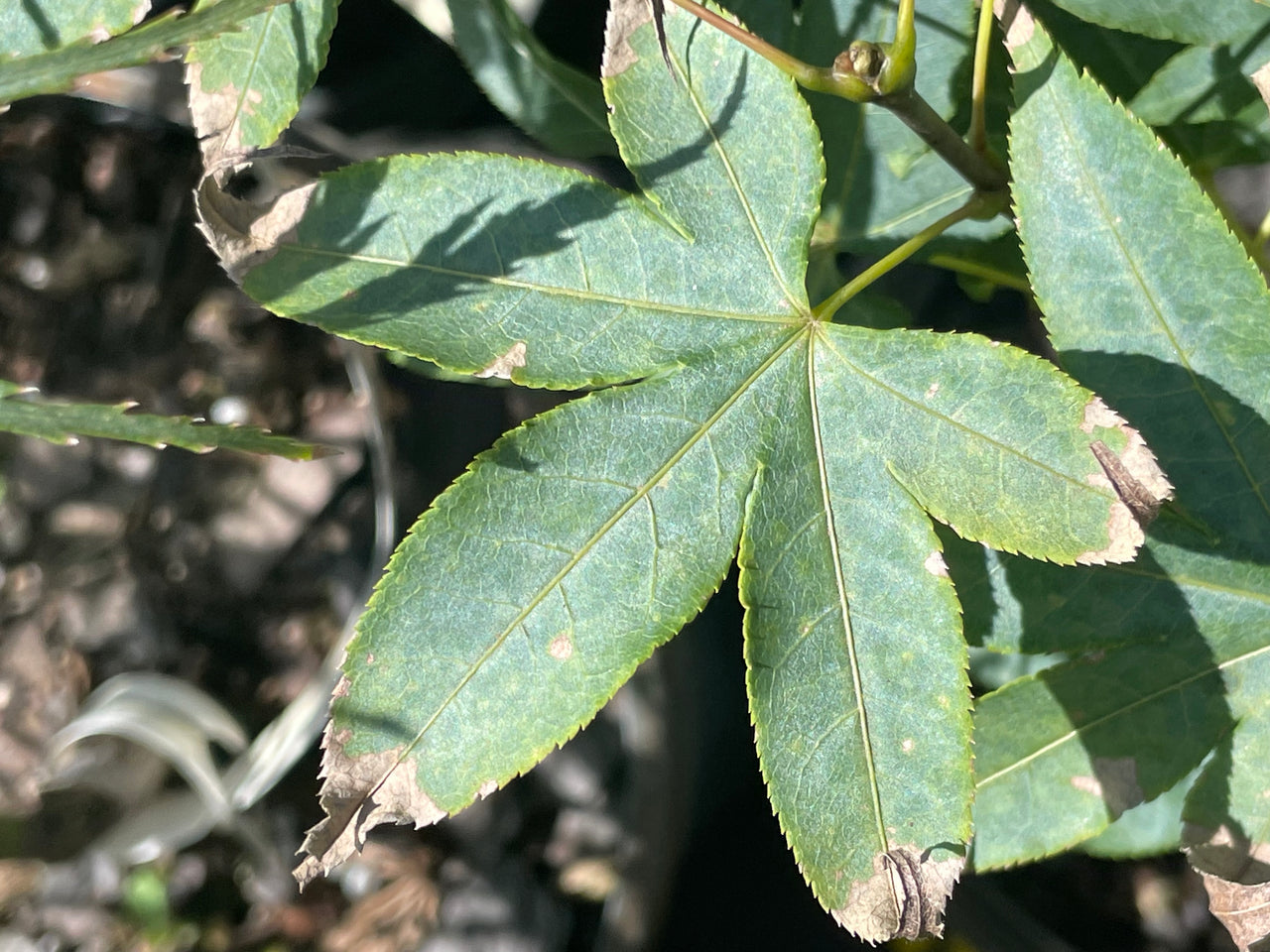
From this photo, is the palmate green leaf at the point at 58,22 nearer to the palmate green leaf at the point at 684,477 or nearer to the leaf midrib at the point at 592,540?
the palmate green leaf at the point at 684,477

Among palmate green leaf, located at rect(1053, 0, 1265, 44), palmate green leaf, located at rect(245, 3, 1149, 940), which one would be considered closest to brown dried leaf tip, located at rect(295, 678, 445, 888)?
palmate green leaf, located at rect(245, 3, 1149, 940)

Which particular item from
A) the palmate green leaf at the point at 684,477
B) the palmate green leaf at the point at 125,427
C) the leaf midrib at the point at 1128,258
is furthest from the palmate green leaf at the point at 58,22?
the leaf midrib at the point at 1128,258

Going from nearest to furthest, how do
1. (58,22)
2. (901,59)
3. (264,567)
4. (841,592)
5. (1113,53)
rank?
(901,59), (841,592), (58,22), (1113,53), (264,567)

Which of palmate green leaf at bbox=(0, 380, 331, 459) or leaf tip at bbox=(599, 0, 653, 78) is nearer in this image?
palmate green leaf at bbox=(0, 380, 331, 459)

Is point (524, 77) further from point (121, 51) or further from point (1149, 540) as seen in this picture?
point (1149, 540)

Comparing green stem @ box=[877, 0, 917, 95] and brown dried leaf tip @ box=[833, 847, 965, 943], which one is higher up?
green stem @ box=[877, 0, 917, 95]

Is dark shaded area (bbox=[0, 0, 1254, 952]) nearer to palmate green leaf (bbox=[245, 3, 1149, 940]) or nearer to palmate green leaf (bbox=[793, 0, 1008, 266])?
palmate green leaf (bbox=[793, 0, 1008, 266])

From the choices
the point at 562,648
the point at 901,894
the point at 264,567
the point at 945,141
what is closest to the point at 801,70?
the point at 945,141

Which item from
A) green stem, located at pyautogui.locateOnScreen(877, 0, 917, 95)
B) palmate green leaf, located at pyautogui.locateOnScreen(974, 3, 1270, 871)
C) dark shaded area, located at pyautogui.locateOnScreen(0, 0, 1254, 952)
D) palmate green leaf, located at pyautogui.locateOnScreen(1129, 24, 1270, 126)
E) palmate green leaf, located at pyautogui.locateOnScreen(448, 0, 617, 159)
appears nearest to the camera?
green stem, located at pyautogui.locateOnScreen(877, 0, 917, 95)
